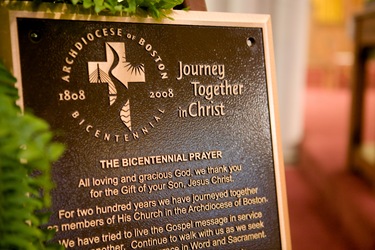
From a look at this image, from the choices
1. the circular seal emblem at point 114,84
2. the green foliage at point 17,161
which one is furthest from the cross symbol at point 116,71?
the green foliage at point 17,161

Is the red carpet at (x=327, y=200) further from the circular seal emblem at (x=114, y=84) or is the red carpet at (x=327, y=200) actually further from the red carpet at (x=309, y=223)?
the circular seal emblem at (x=114, y=84)

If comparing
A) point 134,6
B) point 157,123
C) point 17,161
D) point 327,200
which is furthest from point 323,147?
point 17,161

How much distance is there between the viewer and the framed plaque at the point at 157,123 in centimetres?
68

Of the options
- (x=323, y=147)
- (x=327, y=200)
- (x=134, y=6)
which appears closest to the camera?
(x=134, y=6)

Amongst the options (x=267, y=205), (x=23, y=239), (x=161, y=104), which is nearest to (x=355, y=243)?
(x=267, y=205)

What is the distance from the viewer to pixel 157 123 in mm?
755

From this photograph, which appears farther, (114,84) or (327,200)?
(327,200)

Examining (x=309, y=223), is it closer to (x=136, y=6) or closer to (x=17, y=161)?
(x=136, y=6)

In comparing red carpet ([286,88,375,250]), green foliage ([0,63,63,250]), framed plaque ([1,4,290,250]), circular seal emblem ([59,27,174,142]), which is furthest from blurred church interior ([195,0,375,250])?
green foliage ([0,63,63,250])

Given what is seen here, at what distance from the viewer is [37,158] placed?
0.41 meters

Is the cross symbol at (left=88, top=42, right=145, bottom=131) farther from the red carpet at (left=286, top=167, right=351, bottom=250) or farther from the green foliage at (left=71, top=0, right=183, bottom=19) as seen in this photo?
the red carpet at (left=286, top=167, right=351, bottom=250)

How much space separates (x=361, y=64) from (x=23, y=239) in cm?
241

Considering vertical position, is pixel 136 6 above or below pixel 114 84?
above

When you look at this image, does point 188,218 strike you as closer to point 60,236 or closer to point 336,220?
point 60,236
